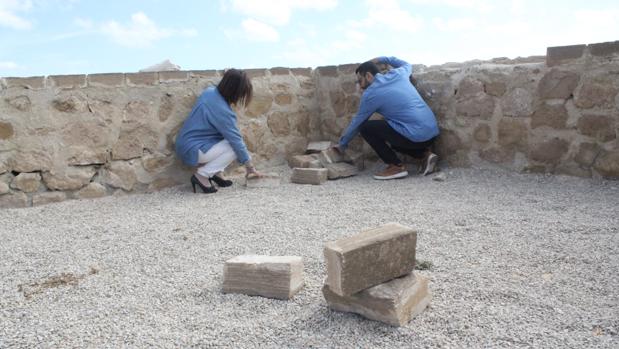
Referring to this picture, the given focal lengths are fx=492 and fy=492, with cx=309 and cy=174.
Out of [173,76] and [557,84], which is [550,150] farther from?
[173,76]

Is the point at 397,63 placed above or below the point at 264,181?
above

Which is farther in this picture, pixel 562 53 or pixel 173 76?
pixel 173 76

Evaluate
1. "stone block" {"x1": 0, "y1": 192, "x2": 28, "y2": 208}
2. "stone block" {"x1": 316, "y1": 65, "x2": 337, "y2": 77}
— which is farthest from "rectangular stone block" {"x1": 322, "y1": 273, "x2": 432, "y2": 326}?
"stone block" {"x1": 316, "y1": 65, "x2": 337, "y2": 77}

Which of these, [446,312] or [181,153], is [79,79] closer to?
[181,153]

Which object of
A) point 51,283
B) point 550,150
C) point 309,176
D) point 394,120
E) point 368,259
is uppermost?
point 394,120

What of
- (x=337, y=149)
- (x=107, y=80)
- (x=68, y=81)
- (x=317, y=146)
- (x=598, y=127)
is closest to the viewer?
(x=598, y=127)

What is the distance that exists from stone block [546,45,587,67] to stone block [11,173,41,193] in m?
4.63

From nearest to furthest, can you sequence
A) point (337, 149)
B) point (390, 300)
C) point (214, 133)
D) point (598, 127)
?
point (390, 300)
point (598, 127)
point (214, 133)
point (337, 149)

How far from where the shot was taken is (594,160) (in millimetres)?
4121

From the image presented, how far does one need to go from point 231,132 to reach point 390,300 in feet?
10.3

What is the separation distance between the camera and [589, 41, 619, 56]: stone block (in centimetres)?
392

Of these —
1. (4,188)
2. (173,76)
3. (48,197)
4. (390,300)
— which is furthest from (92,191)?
(390,300)

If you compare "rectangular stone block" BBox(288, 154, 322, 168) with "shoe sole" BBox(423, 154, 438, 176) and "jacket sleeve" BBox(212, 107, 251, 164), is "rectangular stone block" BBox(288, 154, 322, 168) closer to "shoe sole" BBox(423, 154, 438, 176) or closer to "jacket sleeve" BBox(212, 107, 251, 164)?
"jacket sleeve" BBox(212, 107, 251, 164)

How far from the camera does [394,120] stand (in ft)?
16.1
